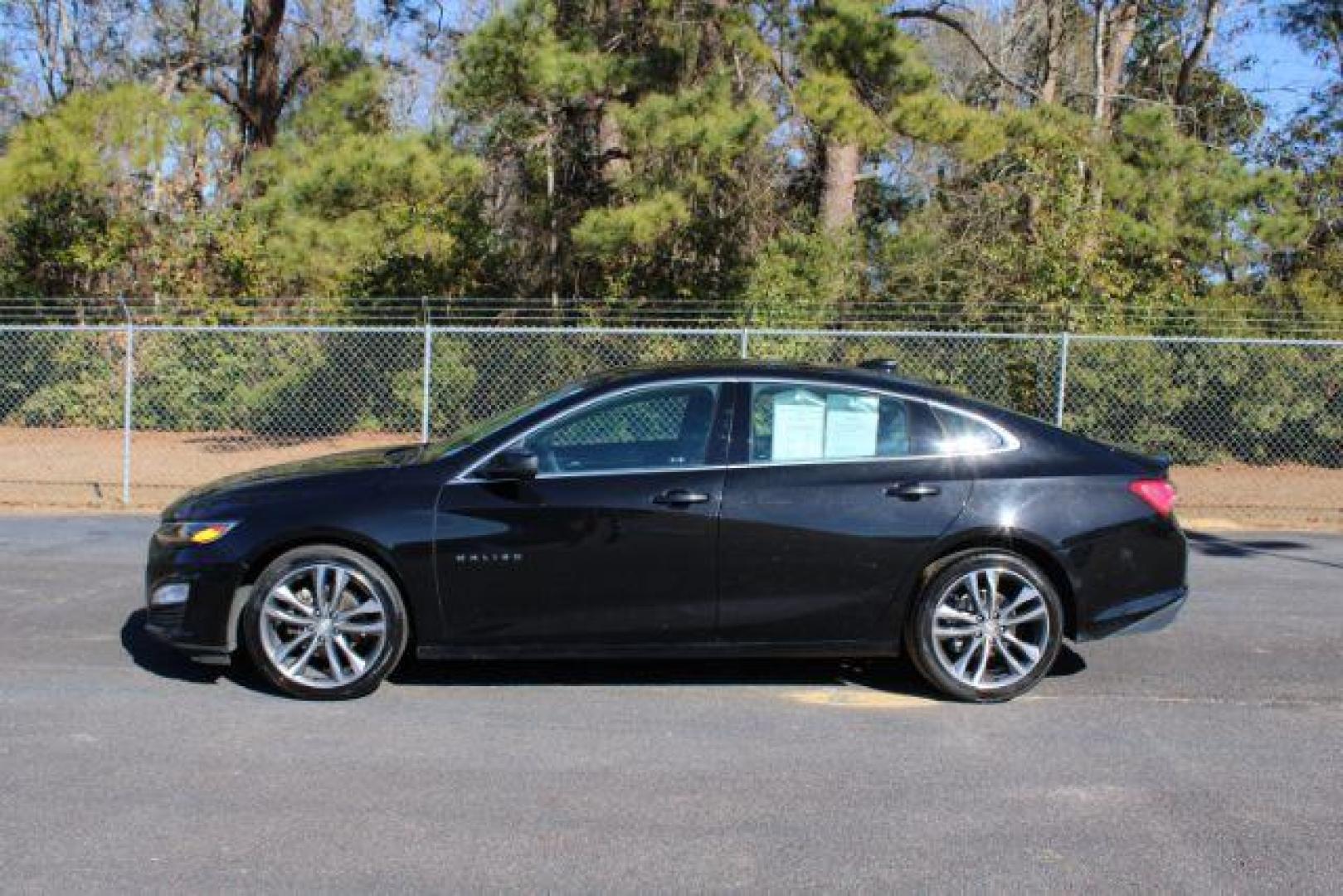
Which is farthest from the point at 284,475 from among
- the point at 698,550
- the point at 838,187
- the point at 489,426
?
the point at 838,187

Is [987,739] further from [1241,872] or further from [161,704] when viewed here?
[161,704]

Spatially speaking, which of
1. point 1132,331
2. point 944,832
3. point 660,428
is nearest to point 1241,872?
point 944,832

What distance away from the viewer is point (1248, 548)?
10.6m

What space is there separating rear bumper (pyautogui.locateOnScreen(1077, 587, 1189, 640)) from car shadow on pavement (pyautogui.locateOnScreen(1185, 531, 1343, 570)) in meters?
4.43

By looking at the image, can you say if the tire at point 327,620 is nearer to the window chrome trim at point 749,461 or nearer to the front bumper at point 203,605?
the front bumper at point 203,605

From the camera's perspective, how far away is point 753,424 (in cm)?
592

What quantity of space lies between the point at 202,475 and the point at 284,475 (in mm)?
8882

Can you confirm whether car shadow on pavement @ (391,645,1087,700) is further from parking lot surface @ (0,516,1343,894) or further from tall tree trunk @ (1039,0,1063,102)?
tall tree trunk @ (1039,0,1063,102)

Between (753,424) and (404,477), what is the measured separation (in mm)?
1602

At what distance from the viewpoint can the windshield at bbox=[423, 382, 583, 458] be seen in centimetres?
604

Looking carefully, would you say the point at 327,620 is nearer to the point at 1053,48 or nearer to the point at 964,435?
the point at 964,435

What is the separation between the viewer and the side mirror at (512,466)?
5656 mm

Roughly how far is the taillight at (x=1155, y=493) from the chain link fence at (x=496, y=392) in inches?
225

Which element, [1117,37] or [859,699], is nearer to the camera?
[859,699]
